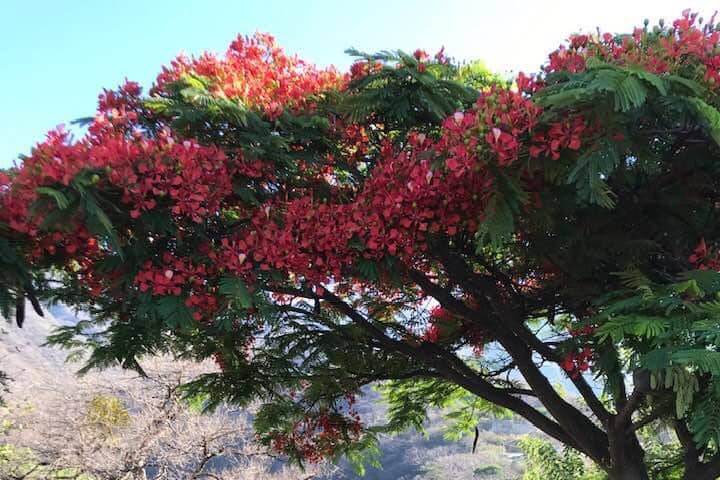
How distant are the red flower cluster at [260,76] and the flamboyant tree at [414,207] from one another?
0.06ft

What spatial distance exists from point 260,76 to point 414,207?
1.79 metres

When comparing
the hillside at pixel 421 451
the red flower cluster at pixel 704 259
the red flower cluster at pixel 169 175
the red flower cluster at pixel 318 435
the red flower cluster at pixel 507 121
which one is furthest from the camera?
the hillside at pixel 421 451

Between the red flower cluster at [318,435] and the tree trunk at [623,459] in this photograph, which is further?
the red flower cluster at [318,435]

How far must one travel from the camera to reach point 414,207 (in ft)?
11.1

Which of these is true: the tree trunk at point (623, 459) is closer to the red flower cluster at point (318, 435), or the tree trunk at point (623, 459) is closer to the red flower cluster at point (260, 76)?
the red flower cluster at point (318, 435)

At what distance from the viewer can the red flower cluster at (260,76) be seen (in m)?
3.86

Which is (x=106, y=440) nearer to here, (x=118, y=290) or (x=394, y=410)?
(x=394, y=410)

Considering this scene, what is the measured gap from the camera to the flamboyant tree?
276 centimetres

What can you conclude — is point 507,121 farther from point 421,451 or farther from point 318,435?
point 421,451

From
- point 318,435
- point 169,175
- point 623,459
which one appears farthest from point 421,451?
point 169,175

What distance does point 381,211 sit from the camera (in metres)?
3.43

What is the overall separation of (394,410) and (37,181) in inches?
217

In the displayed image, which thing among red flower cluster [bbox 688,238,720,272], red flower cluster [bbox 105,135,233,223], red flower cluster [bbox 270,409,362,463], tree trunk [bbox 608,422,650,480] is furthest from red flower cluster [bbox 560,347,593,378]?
red flower cluster [bbox 270,409,362,463]

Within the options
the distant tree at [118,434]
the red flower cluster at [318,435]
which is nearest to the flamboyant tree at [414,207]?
the red flower cluster at [318,435]
